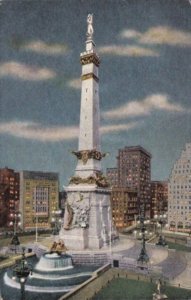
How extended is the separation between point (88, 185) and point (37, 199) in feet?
70.7

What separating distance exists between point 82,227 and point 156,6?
13.4 meters

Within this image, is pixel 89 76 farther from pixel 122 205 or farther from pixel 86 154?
pixel 122 205

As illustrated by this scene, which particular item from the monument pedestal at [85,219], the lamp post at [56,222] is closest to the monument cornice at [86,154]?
the monument pedestal at [85,219]

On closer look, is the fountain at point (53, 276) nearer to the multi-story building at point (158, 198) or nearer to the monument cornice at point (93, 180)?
the monument cornice at point (93, 180)

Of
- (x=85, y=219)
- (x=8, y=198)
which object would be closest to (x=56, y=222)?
(x=85, y=219)

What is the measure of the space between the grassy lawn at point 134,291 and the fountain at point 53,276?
64.9 inches

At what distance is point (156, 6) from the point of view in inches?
479

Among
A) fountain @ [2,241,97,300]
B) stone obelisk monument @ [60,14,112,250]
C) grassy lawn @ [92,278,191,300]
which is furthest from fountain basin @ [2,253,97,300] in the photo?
stone obelisk monument @ [60,14,112,250]

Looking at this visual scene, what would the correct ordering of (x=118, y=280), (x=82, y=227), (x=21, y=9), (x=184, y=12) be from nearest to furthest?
(x=184, y=12), (x=21, y=9), (x=118, y=280), (x=82, y=227)

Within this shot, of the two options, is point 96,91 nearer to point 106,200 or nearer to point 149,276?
point 106,200

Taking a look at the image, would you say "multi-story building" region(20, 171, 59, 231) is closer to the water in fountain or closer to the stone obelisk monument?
the stone obelisk monument

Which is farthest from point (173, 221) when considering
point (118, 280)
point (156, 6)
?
point (156, 6)

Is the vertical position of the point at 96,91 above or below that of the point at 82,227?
above

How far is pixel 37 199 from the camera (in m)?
41.3
